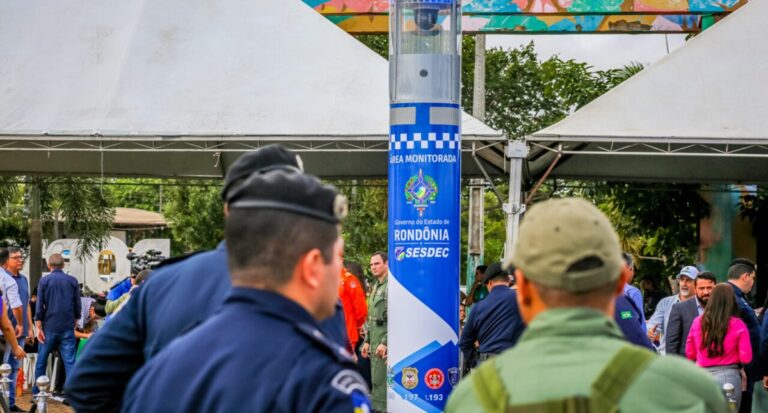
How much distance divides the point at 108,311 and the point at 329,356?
1072 cm

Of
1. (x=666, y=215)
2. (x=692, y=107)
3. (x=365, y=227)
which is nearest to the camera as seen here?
(x=692, y=107)

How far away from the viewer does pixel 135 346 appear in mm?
3578

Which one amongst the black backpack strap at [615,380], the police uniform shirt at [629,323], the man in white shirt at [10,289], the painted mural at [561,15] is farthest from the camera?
the painted mural at [561,15]

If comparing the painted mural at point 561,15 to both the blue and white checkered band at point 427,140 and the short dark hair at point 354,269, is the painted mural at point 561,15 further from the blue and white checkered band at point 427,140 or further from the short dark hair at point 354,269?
the blue and white checkered band at point 427,140

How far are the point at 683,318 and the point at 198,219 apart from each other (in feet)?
109

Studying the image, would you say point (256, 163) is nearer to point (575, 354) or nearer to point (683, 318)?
point (575, 354)

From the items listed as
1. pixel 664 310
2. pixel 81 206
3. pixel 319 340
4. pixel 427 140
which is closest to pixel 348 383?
pixel 319 340

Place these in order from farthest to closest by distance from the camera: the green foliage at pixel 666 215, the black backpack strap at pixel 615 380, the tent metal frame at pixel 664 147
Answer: the green foliage at pixel 666 215, the tent metal frame at pixel 664 147, the black backpack strap at pixel 615 380

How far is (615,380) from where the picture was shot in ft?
7.97

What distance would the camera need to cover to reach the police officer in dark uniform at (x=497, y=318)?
10.2 m

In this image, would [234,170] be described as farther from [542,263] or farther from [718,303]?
[718,303]

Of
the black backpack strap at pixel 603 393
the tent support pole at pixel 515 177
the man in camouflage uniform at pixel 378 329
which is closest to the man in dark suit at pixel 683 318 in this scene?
the tent support pole at pixel 515 177

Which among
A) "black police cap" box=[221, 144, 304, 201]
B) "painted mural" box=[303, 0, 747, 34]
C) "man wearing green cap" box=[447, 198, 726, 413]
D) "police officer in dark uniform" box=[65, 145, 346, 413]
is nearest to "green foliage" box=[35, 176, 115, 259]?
"painted mural" box=[303, 0, 747, 34]

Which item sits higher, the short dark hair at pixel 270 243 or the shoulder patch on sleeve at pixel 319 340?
the short dark hair at pixel 270 243
